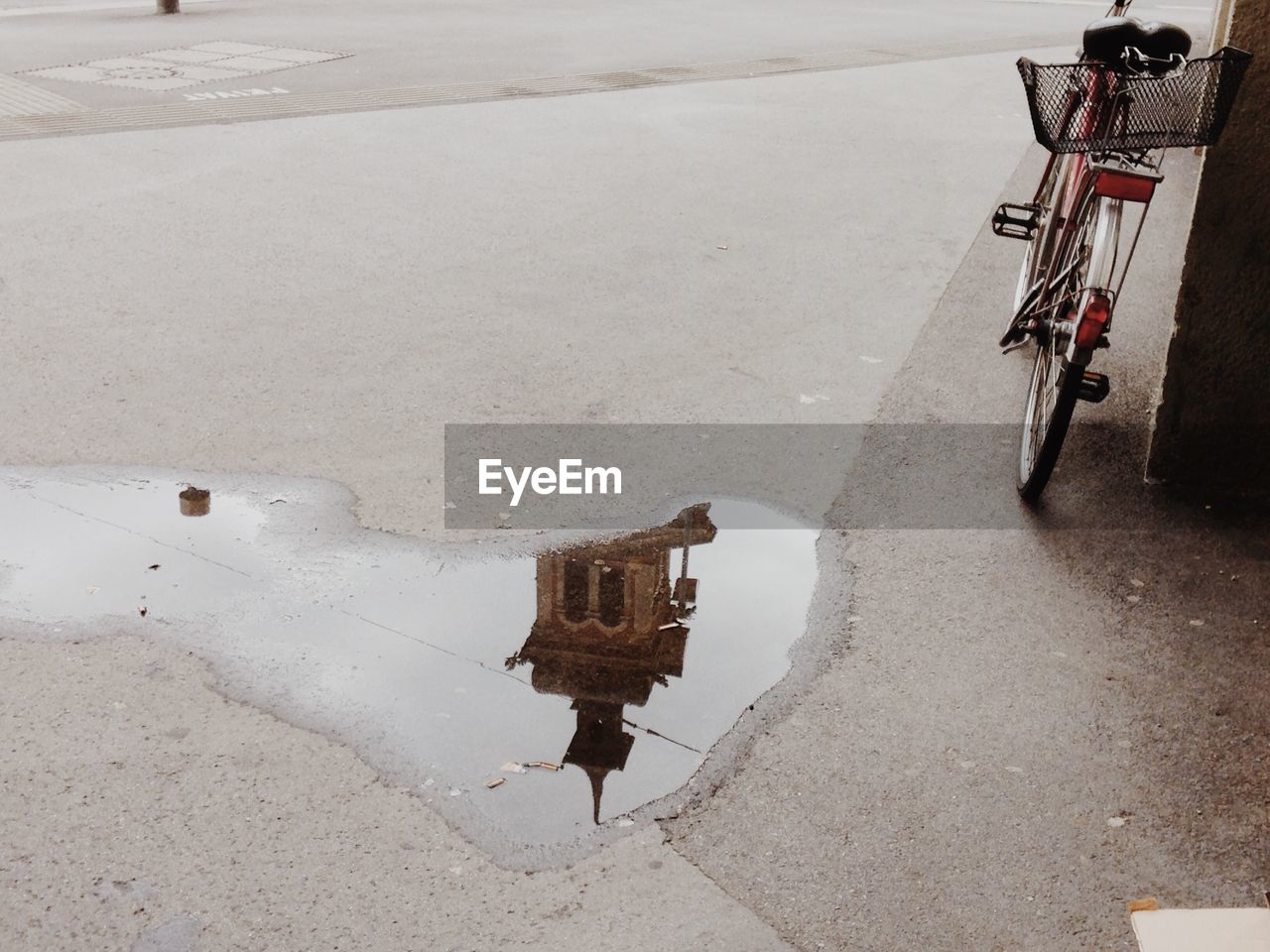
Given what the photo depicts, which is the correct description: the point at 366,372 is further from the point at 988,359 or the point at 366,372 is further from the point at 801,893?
the point at 801,893

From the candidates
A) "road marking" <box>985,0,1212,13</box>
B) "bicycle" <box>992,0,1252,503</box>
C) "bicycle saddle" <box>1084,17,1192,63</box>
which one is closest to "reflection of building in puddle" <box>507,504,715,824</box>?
"bicycle" <box>992,0,1252,503</box>

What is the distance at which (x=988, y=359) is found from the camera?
6645 millimetres

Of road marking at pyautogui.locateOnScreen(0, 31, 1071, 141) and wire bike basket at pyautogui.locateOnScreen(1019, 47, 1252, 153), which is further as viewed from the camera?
road marking at pyautogui.locateOnScreen(0, 31, 1071, 141)

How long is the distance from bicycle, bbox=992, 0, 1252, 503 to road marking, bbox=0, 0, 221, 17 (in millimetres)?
18345

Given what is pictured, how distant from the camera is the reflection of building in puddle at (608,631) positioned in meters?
3.73

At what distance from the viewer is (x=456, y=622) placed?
4.26 metres

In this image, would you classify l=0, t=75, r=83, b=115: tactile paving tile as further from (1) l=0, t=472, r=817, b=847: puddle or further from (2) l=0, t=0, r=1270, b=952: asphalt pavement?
(1) l=0, t=472, r=817, b=847: puddle

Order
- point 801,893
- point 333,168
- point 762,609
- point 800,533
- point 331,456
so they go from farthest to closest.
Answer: point 333,168 < point 331,456 < point 800,533 < point 762,609 < point 801,893

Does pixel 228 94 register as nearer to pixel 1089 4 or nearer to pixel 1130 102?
pixel 1130 102

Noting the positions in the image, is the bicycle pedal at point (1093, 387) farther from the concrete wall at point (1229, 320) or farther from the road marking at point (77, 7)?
the road marking at point (77, 7)

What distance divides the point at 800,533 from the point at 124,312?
4.17 meters

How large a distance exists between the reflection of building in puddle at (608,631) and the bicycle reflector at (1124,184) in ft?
6.11

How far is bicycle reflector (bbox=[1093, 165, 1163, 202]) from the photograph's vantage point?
14.9 ft

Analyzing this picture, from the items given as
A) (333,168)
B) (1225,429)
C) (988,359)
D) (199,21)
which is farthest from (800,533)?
(199,21)
